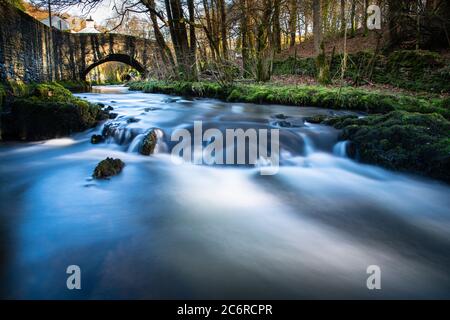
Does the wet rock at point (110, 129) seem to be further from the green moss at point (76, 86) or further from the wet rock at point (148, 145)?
the green moss at point (76, 86)

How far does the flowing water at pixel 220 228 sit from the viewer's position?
2.52 meters

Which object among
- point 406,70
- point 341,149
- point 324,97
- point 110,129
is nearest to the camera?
point 341,149

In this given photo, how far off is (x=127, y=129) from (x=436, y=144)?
231 inches

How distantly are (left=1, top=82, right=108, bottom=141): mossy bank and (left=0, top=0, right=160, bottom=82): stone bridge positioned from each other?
312 cm

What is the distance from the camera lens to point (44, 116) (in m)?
7.18

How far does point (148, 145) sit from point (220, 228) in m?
3.30

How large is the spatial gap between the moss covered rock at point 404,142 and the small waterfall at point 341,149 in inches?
4.7

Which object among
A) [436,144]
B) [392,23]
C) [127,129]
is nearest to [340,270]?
[436,144]

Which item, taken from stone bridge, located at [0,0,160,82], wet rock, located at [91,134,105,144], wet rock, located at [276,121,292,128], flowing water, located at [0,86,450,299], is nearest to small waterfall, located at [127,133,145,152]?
flowing water, located at [0,86,450,299]

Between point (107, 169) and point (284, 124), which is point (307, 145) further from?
point (107, 169)

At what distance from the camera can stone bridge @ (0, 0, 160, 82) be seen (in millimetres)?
10211

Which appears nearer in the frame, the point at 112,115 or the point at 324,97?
the point at 112,115

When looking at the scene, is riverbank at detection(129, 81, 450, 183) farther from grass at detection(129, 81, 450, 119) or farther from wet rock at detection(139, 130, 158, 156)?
wet rock at detection(139, 130, 158, 156)

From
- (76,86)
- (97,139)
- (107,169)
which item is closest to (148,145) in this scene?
(107,169)
